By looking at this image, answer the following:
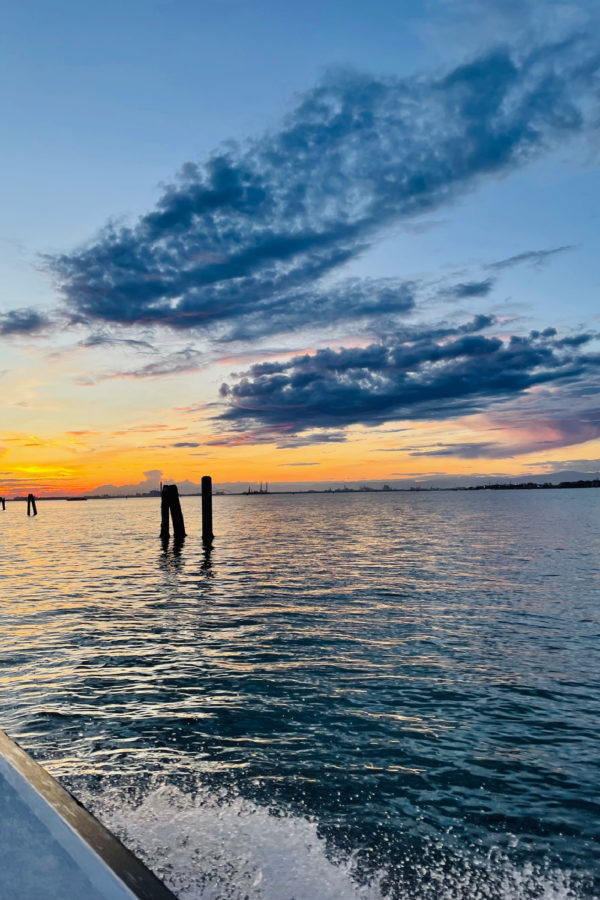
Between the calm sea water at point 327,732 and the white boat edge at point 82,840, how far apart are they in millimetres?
1753

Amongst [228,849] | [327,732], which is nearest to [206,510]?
[327,732]

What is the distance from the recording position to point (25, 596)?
16172mm

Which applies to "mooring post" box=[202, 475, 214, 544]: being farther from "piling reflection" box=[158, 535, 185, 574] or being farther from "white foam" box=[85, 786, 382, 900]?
"white foam" box=[85, 786, 382, 900]

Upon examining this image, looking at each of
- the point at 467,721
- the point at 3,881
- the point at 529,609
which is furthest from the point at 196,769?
the point at 529,609

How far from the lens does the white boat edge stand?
1970 millimetres

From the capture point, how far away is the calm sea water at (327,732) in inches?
162

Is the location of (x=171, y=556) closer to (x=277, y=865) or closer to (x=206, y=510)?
(x=206, y=510)

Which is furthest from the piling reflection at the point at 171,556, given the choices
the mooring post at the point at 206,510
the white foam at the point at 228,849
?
the white foam at the point at 228,849

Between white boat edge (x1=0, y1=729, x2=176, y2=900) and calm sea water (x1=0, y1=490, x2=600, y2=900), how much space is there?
175 cm

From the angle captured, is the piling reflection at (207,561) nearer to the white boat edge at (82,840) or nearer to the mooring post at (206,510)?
the mooring post at (206,510)

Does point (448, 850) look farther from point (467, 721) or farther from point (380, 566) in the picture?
point (380, 566)

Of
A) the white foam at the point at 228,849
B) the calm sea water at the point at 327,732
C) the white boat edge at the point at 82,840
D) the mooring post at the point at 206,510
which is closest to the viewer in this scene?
the white boat edge at the point at 82,840

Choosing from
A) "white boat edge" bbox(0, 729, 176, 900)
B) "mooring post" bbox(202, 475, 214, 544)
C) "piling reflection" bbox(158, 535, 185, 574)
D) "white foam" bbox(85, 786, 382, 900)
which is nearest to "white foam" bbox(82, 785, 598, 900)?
"white foam" bbox(85, 786, 382, 900)

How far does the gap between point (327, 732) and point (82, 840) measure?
488 cm
